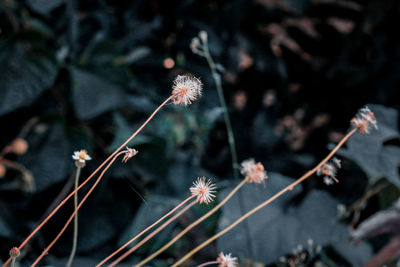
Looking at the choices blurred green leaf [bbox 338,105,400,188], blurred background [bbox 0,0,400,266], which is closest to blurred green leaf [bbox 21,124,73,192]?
blurred background [bbox 0,0,400,266]

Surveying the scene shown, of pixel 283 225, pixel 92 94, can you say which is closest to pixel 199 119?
pixel 92 94

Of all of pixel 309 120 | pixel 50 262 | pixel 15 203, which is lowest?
pixel 50 262

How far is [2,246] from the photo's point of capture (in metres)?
0.44

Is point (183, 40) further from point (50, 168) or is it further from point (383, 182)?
point (383, 182)

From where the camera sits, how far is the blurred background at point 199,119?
40 centimetres

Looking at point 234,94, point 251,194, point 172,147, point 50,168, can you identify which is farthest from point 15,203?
point 234,94

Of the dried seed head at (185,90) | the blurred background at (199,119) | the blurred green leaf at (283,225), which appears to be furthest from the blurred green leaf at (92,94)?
the dried seed head at (185,90)

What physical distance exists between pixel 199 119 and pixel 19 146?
29 centimetres

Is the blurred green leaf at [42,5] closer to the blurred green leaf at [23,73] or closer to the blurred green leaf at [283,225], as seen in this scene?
the blurred green leaf at [23,73]

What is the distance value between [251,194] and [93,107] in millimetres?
268

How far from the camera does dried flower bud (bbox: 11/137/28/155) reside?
0.52m

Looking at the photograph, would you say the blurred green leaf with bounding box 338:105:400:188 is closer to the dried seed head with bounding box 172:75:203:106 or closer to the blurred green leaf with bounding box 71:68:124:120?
the dried seed head with bounding box 172:75:203:106

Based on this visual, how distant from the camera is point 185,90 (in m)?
0.19

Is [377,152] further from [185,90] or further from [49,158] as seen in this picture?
[49,158]
